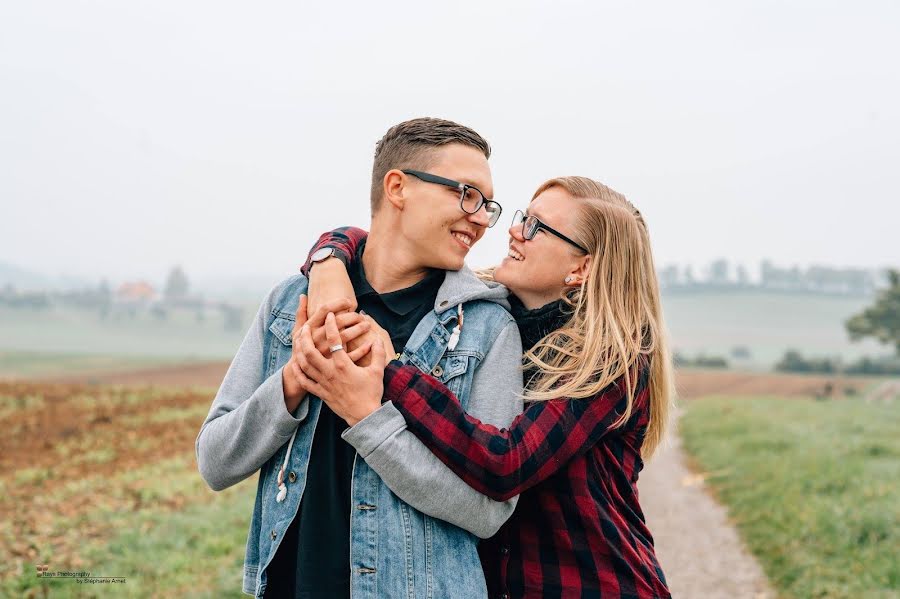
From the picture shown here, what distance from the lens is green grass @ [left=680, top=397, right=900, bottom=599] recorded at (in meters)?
6.71

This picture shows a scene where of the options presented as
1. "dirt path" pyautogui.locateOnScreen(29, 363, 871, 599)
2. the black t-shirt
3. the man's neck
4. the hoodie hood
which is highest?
the man's neck

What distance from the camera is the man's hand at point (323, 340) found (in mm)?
2174

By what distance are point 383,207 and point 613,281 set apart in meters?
0.83

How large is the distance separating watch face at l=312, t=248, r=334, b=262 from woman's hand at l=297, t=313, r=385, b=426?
38 centimetres

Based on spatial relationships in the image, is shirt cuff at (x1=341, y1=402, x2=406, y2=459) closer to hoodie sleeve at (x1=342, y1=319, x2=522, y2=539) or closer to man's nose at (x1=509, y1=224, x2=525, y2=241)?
hoodie sleeve at (x1=342, y1=319, x2=522, y2=539)

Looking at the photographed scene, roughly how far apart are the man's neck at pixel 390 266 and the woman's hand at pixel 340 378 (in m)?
0.45

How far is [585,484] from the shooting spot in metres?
2.37

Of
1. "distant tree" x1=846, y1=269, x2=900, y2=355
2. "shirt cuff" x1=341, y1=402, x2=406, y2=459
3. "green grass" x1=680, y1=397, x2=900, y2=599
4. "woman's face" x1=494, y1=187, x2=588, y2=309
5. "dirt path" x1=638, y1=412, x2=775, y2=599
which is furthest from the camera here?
"distant tree" x1=846, y1=269, x2=900, y2=355

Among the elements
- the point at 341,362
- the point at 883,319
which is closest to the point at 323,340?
the point at 341,362

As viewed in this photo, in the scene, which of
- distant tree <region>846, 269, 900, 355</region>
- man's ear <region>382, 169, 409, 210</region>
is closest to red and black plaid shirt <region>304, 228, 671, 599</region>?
man's ear <region>382, 169, 409, 210</region>

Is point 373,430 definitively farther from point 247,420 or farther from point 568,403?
point 568,403

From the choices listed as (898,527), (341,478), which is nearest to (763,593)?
(898,527)

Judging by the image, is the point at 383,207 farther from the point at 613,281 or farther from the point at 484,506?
the point at 484,506

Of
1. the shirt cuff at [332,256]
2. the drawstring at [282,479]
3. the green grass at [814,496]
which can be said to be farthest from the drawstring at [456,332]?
the green grass at [814,496]
